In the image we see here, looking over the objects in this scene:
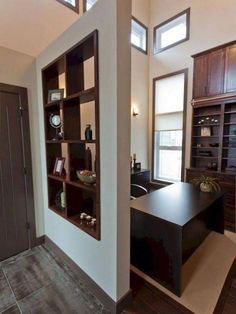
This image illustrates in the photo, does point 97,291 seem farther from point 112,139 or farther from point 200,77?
point 200,77

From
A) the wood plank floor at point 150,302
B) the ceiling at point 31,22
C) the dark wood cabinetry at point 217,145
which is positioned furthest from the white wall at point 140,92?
the wood plank floor at point 150,302

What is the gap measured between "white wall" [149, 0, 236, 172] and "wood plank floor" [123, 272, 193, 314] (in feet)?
9.24

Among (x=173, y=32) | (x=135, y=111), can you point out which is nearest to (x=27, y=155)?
(x=135, y=111)

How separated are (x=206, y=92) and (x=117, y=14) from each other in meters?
2.75

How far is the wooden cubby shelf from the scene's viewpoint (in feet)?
5.09

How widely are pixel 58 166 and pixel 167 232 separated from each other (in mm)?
1430

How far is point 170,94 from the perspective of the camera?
4207mm

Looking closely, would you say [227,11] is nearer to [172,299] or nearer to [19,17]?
[19,17]

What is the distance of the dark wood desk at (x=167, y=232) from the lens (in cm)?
161

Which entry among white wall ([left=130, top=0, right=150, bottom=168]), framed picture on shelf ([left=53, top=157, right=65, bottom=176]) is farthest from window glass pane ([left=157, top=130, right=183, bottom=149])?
framed picture on shelf ([left=53, top=157, right=65, bottom=176])

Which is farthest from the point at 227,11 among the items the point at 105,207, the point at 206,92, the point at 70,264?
the point at 70,264

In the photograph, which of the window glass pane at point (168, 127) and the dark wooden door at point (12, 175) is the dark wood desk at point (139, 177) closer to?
the window glass pane at point (168, 127)

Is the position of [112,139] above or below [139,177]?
above

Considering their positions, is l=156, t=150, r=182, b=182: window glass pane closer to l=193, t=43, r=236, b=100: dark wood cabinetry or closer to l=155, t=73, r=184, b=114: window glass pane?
l=155, t=73, r=184, b=114: window glass pane
